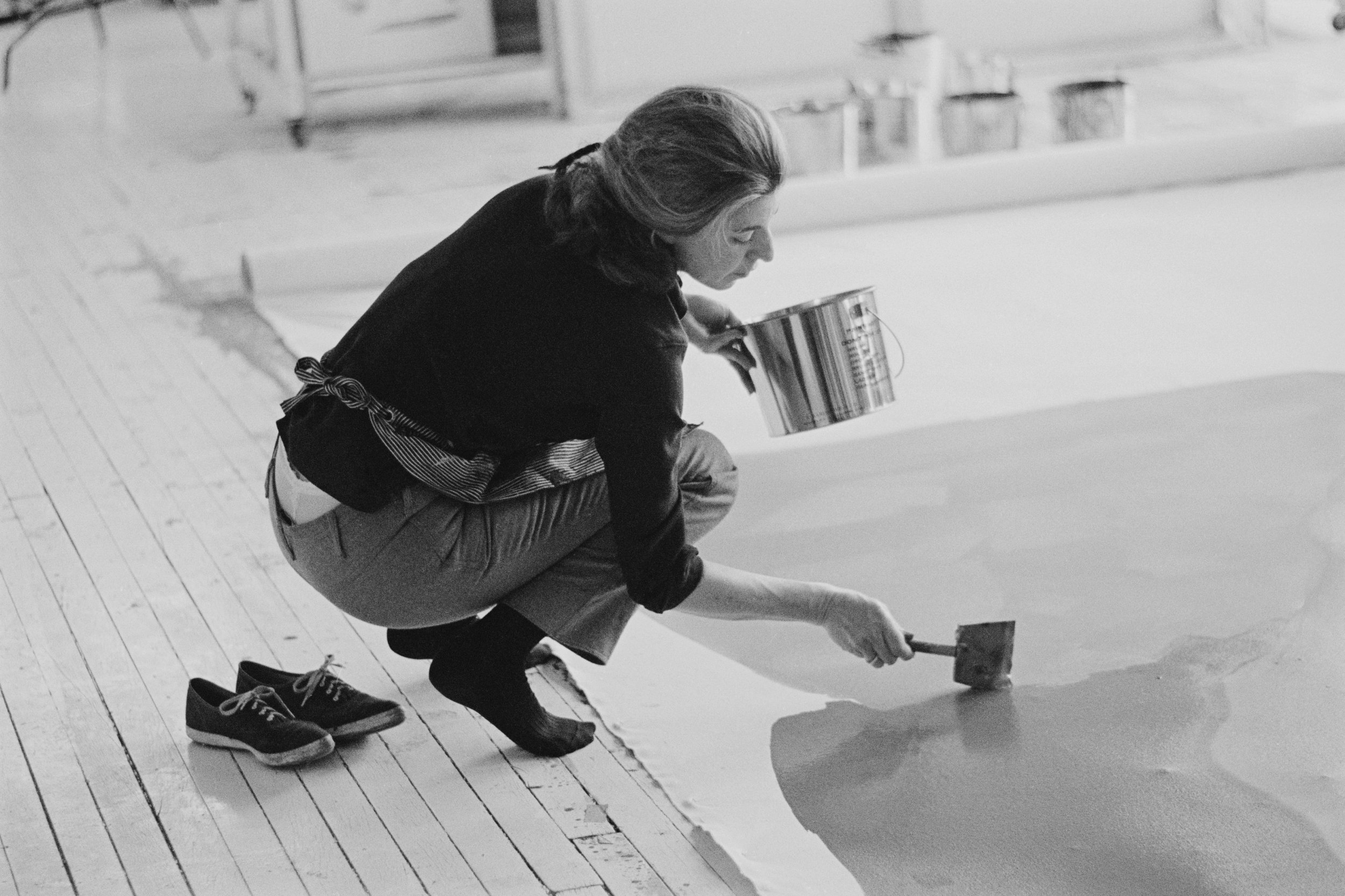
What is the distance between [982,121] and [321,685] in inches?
129

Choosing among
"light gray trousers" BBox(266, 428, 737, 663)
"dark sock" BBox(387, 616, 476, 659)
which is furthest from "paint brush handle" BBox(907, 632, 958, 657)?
"dark sock" BBox(387, 616, 476, 659)

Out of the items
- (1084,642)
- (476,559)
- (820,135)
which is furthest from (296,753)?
(820,135)

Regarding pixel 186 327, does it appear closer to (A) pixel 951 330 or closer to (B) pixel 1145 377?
(A) pixel 951 330

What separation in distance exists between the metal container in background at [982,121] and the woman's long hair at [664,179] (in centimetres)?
324

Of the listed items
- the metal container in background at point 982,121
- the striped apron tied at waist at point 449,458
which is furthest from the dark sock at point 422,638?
the metal container in background at point 982,121

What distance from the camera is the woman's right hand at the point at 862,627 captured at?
1797 millimetres

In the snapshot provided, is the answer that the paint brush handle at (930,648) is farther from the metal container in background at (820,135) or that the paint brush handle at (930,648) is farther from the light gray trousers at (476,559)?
the metal container in background at (820,135)

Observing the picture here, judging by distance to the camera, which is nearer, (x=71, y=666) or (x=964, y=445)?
(x=71, y=666)

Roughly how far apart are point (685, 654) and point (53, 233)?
3.26 metres

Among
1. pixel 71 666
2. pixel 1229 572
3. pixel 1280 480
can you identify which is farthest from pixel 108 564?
pixel 1280 480

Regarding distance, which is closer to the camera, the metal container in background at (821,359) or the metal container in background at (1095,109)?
the metal container in background at (821,359)

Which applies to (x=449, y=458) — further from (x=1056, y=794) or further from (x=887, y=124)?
(x=887, y=124)

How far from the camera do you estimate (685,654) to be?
2230mm

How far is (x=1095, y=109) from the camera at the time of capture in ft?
15.6
